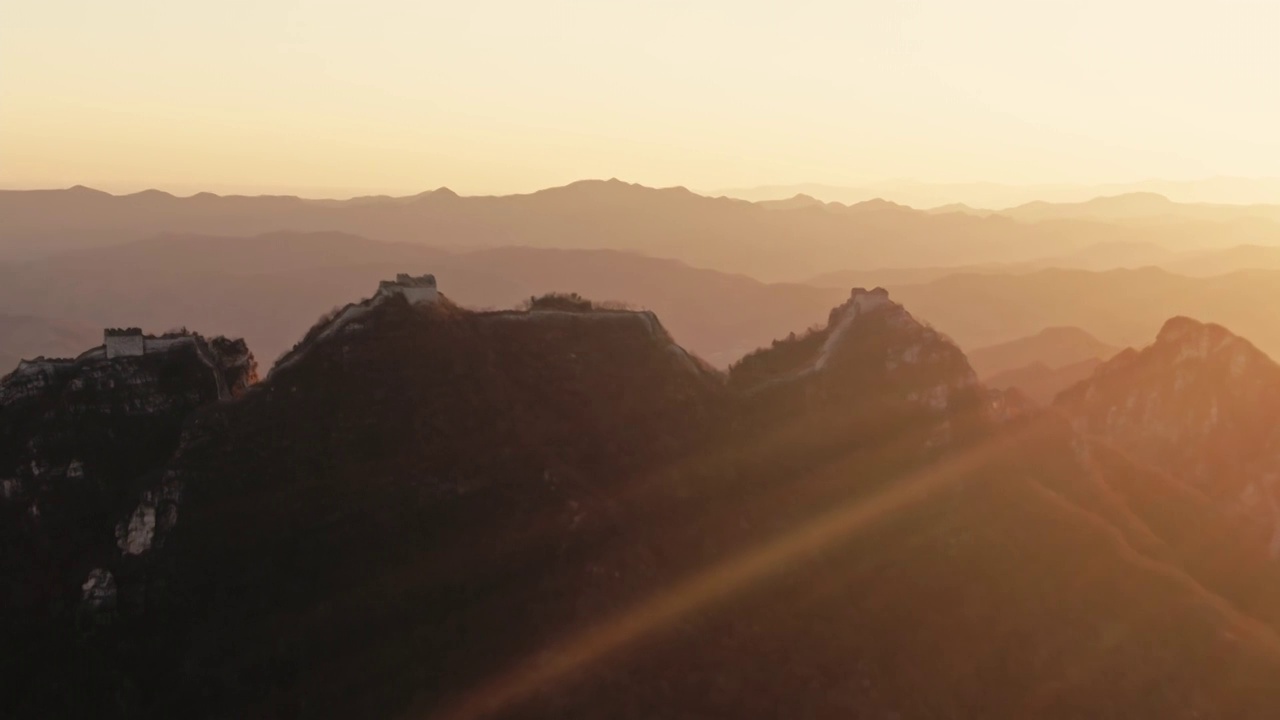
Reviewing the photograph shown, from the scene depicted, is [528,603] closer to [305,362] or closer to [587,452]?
[587,452]

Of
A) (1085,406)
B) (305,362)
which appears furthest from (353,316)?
(1085,406)

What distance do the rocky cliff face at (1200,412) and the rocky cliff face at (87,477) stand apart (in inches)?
1183

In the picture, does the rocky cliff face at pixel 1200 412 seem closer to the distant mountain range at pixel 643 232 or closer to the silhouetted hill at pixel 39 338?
the silhouetted hill at pixel 39 338

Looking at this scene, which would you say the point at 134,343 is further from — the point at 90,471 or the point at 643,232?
the point at 643,232

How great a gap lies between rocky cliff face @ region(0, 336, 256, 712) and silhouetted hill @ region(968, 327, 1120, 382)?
57438mm

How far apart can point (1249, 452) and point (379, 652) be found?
29986mm

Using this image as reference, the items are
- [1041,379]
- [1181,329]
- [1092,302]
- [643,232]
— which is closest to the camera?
[1181,329]

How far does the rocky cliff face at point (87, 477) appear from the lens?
21.6 meters

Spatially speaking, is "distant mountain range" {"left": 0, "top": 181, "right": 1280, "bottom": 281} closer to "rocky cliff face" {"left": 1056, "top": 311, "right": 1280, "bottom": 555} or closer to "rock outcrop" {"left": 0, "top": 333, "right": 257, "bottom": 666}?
"rocky cliff face" {"left": 1056, "top": 311, "right": 1280, "bottom": 555}

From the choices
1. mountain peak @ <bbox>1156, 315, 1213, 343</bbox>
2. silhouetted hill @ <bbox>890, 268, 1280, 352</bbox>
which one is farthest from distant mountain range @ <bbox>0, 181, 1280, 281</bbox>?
mountain peak @ <bbox>1156, 315, 1213, 343</bbox>

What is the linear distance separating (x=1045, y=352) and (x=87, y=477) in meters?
66.2

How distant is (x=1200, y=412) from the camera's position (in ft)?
120

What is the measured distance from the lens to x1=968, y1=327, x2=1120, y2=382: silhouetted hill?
7275 cm

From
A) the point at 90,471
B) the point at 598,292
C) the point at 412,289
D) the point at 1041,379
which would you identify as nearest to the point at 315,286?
the point at 598,292
